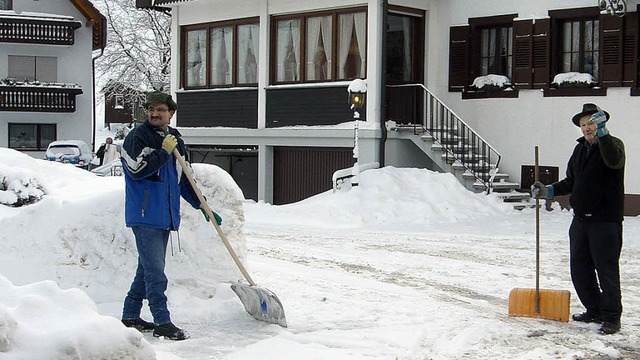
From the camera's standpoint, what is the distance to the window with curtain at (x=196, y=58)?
24375 mm

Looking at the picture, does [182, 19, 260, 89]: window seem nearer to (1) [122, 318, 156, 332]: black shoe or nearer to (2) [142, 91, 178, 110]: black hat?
(2) [142, 91, 178, 110]: black hat

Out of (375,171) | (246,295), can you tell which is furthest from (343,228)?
(246,295)

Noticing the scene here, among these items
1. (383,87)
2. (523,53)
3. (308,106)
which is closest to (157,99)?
(383,87)

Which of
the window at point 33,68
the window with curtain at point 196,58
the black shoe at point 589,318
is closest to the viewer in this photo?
the black shoe at point 589,318

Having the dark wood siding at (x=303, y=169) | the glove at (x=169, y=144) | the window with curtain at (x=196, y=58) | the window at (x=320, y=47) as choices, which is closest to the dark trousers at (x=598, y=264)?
the glove at (x=169, y=144)

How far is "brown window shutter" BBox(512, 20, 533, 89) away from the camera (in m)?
19.3

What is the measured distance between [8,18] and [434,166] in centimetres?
2568

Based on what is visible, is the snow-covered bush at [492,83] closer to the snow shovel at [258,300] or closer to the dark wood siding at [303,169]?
the dark wood siding at [303,169]

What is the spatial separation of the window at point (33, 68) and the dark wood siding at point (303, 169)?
2227 cm

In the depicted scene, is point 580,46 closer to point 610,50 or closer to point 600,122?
point 610,50

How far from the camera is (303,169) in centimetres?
2161

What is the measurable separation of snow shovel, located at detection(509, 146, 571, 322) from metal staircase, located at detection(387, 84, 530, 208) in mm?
10419

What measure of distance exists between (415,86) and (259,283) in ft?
38.8

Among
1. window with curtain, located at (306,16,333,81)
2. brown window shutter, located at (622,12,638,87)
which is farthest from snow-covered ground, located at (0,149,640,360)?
window with curtain, located at (306,16,333,81)
